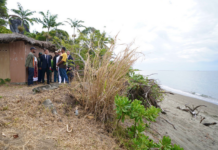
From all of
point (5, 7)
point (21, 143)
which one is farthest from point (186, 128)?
point (5, 7)

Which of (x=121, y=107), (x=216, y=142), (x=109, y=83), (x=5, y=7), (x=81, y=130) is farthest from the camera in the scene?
(x=5, y=7)

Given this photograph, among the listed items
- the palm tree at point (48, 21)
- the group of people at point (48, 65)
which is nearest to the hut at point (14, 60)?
the group of people at point (48, 65)

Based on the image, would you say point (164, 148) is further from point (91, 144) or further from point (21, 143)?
point (21, 143)

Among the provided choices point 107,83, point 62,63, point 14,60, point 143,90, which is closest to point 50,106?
point 107,83

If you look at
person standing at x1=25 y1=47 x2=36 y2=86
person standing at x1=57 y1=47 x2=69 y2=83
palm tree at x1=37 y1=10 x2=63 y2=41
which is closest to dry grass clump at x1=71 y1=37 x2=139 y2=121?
person standing at x1=57 y1=47 x2=69 y2=83

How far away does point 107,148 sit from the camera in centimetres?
179

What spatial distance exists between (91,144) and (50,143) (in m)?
0.58

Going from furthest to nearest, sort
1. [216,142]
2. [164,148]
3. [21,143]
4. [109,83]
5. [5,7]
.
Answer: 1. [5,7]
2. [216,142]
3. [109,83]
4. [164,148]
5. [21,143]

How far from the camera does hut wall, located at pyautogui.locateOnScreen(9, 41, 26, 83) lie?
6.14 metres

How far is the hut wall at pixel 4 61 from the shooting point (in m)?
6.21

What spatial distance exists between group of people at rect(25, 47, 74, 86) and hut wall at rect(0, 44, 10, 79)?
1.03 m

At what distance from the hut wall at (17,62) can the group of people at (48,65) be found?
0.37m

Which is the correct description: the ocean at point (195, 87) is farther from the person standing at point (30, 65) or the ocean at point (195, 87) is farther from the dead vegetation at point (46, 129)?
the person standing at point (30, 65)

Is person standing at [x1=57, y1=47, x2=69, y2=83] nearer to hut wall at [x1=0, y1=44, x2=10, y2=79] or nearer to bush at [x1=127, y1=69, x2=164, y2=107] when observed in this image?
bush at [x1=127, y1=69, x2=164, y2=107]
